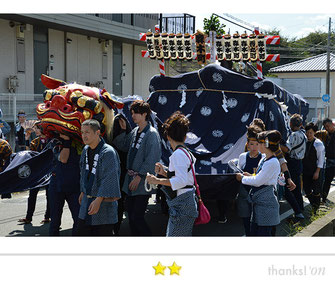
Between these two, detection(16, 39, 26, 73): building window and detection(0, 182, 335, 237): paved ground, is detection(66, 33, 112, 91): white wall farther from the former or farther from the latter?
detection(0, 182, 335, 237): paved ground

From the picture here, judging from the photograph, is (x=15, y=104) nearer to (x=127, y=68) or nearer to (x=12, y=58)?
(x=12, y=58)

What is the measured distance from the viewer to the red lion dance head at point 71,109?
523 cm

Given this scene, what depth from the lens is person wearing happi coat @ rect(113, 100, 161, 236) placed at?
5258 mm

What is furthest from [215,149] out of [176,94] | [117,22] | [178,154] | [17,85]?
[117,22]

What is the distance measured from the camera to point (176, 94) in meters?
7.95

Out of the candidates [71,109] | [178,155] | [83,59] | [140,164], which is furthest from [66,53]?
[178,155]

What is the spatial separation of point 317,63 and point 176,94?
101ft

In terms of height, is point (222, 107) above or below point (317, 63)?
below

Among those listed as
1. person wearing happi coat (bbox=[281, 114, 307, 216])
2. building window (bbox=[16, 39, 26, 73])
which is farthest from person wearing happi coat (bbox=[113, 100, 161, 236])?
building window (bbox=[16, 39, 26, 73])

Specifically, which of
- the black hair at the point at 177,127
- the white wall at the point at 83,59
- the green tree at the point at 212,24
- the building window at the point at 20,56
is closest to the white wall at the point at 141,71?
the white wall at the point at 83,59

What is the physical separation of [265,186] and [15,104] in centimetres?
1009

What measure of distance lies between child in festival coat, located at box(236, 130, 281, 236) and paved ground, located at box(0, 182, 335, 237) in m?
1.72

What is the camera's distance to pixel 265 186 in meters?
4.87
